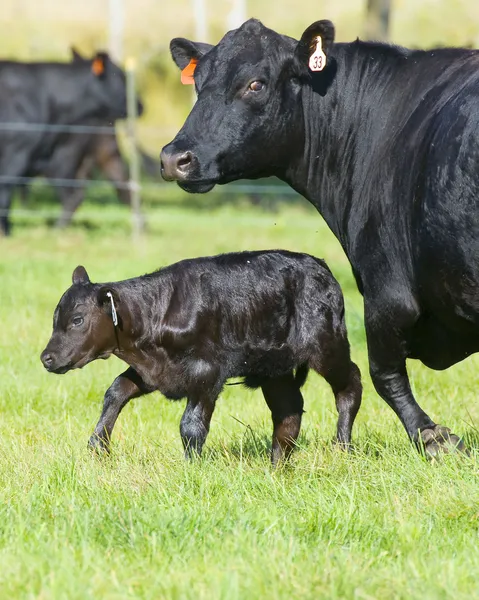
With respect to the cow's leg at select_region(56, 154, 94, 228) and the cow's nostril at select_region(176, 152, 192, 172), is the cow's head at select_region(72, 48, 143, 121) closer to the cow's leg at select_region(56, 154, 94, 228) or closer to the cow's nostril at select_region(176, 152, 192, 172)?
the cow's leg at select_region(56, 154, 94, 228)

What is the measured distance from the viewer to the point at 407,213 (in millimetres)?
4625

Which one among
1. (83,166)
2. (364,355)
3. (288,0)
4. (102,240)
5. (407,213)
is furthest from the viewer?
(288,0)

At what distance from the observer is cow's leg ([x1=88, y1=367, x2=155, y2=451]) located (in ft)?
17.5

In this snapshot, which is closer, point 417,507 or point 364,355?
point 417,507

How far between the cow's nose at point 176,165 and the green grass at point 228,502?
4.07ft

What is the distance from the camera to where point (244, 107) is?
516cm

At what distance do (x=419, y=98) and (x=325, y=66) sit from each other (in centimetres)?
56

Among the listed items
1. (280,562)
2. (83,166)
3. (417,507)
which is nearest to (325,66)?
(417,507)

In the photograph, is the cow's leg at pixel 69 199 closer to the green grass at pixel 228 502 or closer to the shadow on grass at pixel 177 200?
the shadow on grass at pixel 177 200

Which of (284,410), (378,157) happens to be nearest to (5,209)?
(284,410)

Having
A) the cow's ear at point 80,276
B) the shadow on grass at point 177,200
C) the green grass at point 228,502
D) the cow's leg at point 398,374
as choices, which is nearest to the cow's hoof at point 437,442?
the cow's leg at point 398,374

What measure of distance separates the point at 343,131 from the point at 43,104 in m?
10.9

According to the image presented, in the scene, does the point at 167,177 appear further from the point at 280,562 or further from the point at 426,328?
the point at 280,562

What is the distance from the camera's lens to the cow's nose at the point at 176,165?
4988 millimetres
